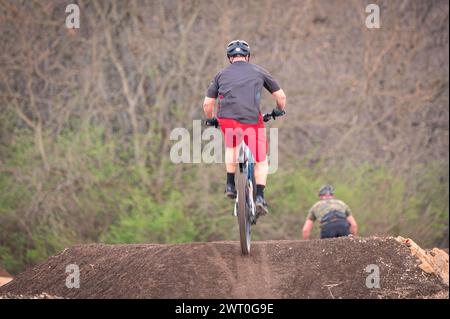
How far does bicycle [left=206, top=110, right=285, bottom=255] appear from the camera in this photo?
326 inches

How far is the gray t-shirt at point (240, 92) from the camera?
331 inches

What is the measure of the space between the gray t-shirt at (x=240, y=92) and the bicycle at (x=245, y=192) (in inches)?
10.7

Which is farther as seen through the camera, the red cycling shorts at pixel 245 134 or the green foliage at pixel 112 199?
the green foliage at pixel 112 199

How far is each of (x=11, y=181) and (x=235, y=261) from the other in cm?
1085

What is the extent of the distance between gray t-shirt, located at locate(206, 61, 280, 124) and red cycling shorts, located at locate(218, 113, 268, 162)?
63mm

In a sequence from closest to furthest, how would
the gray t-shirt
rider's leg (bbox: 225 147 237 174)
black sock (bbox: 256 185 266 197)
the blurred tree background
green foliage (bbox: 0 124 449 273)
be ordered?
the gray t-shirt
rider's leg (bbox: 225 147 237 174)
black sock (bbox: 256 185 266 197)
green foliage (bbox: 0 124 449 273)
the blurred tree background

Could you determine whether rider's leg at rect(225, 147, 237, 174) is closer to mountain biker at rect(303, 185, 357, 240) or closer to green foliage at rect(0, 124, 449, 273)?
mountain biker at rect(303, 185, 357, 240)

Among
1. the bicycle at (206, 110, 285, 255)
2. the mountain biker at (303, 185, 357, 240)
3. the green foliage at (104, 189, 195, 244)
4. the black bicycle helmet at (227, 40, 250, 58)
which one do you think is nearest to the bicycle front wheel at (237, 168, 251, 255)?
the bicycle at (206, 110, 285, 255)

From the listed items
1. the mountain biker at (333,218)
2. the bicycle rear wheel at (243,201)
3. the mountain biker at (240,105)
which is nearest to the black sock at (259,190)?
the mountain biker at (240,105)

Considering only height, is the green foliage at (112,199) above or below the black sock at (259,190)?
below


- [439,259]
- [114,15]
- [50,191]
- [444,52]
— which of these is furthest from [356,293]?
[444,52]

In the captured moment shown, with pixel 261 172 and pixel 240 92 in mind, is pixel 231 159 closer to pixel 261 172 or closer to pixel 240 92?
pixel 261 172

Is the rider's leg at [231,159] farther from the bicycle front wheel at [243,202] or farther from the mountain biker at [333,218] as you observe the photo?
the mountain biker at [333,218]
